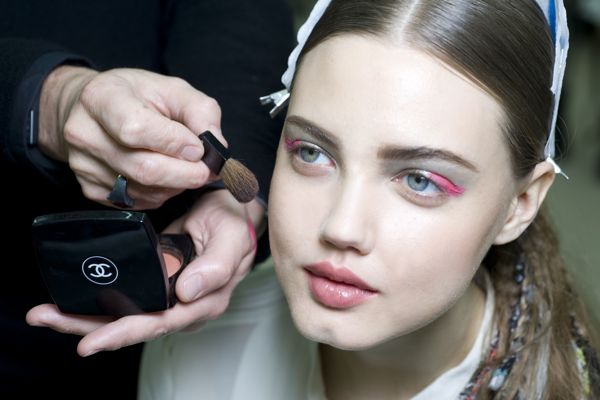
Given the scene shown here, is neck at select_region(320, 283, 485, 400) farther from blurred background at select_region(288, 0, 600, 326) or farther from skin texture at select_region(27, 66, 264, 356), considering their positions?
blurred background at select_region(288, 0, 600, 326)

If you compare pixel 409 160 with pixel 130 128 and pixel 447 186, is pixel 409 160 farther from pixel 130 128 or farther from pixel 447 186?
pixel 130 128

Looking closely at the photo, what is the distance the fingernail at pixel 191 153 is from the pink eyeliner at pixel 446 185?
0.26 metres

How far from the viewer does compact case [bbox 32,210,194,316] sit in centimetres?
80

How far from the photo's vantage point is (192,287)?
0.86 meters

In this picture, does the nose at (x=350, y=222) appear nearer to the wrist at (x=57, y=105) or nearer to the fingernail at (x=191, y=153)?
the fingernail at (x=191, y=153)

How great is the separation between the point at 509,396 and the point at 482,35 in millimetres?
472

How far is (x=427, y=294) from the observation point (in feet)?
2.84

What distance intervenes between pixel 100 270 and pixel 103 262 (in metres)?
0.01

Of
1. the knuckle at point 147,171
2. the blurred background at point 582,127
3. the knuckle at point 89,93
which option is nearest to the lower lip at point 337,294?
the knuckle at point 147,171

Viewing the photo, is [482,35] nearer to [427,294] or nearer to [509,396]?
[427,294]

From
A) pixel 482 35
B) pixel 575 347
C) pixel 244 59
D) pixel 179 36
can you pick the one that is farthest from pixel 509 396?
pixel 179 36

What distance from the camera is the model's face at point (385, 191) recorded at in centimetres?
82

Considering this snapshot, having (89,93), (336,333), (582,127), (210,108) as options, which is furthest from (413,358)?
(582,127)

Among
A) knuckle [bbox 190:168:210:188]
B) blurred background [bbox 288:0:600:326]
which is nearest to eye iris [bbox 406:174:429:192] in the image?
knuckle [bbox 190:168:210:188]
